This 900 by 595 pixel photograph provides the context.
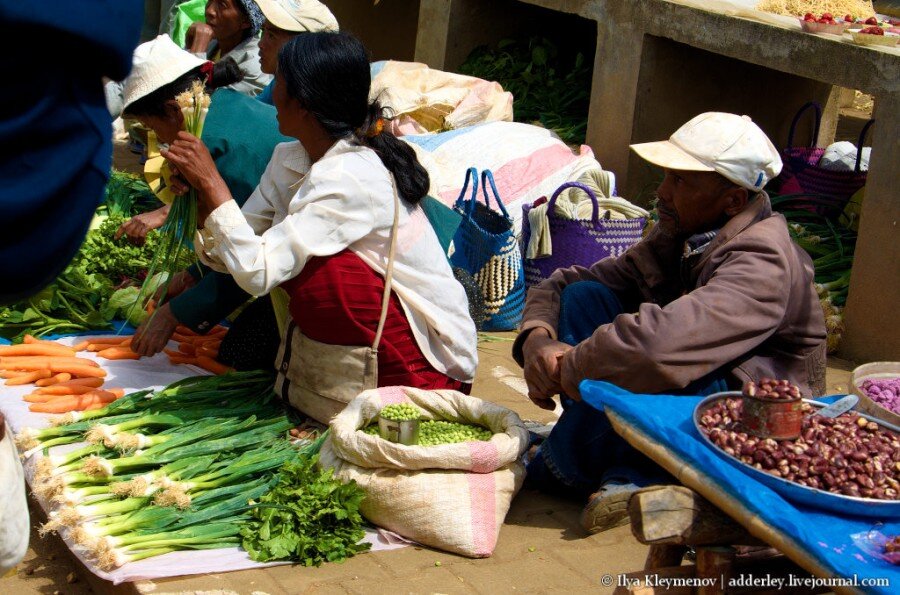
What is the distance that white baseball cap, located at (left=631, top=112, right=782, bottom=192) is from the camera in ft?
10.8

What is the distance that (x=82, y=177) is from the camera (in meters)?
1.49

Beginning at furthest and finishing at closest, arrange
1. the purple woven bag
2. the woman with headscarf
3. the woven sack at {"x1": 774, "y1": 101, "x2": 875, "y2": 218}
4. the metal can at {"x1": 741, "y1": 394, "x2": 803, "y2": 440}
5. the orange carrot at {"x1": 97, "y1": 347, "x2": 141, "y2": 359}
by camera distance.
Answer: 1. the woven sack at {"x1": 774, "y1": 101, "x2": 875, "y2": 218}
2. the woman with headscarf
3. the purple woven bag
4. the orange carrot at {"x1": 97, "y1": 347, "x2": 141, "y2": 359}
5. the metal can at {"x1": 741, "y1": 394, "x2": 803, "y2": 440}

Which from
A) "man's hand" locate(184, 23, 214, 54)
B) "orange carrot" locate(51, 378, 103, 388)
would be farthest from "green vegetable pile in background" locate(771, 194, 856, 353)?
"man's hand" locate(184, 23, 214, 54)

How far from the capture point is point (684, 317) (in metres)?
3.08

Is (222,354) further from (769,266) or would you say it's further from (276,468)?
(769,266)

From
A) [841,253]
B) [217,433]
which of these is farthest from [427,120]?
[217,433]

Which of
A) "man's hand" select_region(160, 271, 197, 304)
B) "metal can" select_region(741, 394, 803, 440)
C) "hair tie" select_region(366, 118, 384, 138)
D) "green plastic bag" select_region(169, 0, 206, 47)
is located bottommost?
"man's hand" select_region(160, 271, 197, 304)

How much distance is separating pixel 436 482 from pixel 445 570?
10.1 inches

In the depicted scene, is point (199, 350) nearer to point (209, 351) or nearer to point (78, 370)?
point (209, 351)

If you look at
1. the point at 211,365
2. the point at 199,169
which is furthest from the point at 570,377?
the point at 211,365

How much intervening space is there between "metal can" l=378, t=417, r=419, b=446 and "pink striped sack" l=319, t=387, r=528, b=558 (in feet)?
0.32

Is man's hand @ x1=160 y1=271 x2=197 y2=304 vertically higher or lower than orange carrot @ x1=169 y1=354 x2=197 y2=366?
higher

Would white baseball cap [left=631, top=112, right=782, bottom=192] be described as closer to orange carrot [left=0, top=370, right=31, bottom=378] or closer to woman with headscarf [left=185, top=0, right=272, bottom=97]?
orange carrot [left=0, top=370, right=31, bottom=378]

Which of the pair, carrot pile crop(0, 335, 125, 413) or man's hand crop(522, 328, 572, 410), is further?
carrot pile crop(0, 335, 125, 413)
